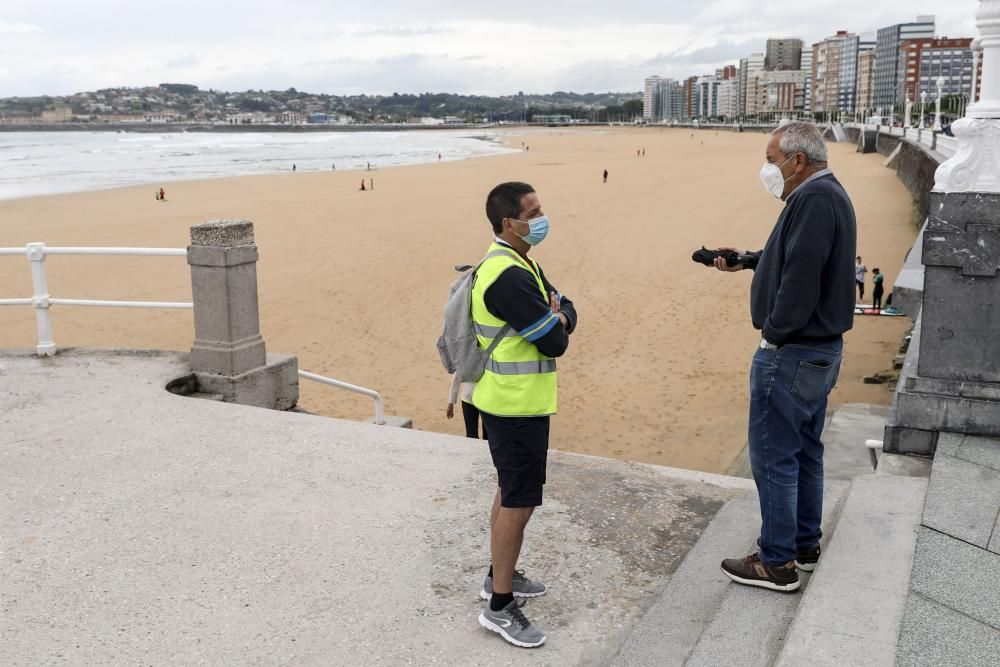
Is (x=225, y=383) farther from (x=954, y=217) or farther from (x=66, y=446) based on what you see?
(x=954, y=217)

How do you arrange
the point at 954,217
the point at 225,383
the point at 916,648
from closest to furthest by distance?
the point at 916,648 < the point at 954,217 < the point at 225,383

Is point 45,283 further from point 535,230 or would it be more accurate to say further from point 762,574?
point 762,574

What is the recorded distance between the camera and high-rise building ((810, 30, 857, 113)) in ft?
582

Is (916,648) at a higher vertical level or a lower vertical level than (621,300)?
higher

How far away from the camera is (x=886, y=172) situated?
36.2 meters

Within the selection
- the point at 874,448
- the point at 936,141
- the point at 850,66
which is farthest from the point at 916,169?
the point at 850,66

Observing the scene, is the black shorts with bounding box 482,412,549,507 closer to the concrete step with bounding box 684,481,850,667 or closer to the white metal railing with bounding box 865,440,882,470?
the concrete step with bounding box 684,481,850,667

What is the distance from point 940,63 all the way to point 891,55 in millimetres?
35621

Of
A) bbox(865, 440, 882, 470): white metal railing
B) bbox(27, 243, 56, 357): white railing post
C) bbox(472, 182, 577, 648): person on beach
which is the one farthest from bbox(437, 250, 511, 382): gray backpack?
bbox(27, 243, 56, 357): white railing post

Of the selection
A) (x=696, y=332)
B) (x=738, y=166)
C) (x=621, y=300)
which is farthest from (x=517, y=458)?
(x=738, y=166)

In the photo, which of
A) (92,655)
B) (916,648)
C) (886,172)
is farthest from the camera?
(886,172)

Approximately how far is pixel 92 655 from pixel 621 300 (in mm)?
12197

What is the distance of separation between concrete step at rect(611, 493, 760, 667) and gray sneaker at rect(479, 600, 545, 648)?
301 mm

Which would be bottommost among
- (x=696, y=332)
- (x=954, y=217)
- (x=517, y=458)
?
(x=696, y=332)
